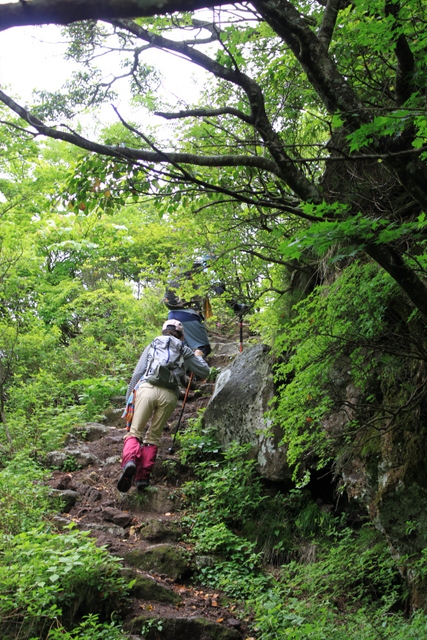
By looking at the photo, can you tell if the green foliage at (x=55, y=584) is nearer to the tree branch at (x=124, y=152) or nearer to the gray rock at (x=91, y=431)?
the tree branch at (x=124, y=152)

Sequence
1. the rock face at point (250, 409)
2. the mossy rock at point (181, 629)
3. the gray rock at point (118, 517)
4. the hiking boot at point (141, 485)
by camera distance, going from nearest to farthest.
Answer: the mossy rock at point (181, 629) → the gray rock at point (118, 517) → the hiking boot at point (141, 485) → the rock face at point (250, 409)

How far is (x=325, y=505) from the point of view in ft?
20.9

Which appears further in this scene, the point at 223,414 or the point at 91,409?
the point at 91,409

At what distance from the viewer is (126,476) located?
6.24m

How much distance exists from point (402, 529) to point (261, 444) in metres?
2.64

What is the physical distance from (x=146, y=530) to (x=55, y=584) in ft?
6.30

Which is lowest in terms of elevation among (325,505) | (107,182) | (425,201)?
(325,505)

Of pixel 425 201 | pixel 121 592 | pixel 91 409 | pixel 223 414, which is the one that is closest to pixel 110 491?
pixel 223 414

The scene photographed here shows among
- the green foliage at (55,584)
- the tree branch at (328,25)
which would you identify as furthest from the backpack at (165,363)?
the tree branch at (328,25)

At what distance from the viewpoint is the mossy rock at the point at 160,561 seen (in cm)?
519

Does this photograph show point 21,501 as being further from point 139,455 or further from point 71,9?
point 71,9

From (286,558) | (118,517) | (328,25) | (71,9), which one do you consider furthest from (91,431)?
(71,9)

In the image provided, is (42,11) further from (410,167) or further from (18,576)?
(18,576)

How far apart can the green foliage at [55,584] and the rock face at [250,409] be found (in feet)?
8.85
